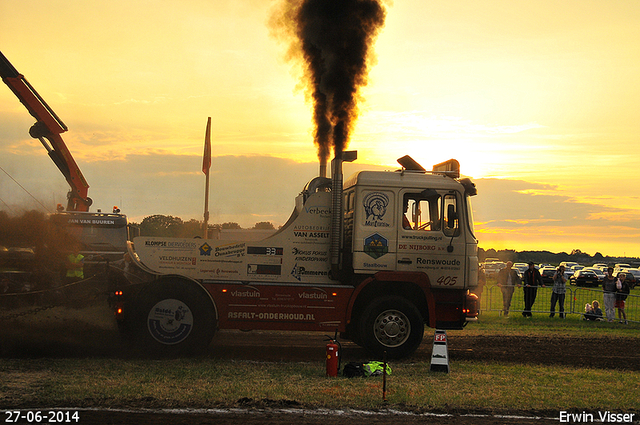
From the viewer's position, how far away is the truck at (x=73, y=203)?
1739 centimetres

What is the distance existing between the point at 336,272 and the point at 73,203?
46.6 feet

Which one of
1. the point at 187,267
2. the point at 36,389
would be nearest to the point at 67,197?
the point at 187,267

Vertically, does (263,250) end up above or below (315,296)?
above

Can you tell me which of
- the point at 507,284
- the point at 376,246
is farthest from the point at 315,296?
the point at 507,284

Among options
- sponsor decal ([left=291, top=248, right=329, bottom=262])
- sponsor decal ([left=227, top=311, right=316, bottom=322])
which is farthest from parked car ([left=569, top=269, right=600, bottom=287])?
sponsor decal ([left=227, top=311, right=316, bottom=322])

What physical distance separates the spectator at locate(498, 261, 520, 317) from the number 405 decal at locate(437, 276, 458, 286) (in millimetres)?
10059

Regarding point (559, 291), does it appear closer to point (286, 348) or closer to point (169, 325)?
point (286, 348)

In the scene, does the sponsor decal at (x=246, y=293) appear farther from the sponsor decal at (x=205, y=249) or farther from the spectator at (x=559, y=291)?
the spectator at (x=559, y=291)

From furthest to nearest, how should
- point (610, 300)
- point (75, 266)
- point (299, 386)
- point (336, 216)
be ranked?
point (610, 300), point (75, 266), point (336, 216), point (299, 386)

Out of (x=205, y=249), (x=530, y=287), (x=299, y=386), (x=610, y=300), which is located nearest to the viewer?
(x=299, y=386)

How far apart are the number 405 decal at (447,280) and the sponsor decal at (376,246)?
1.18 m

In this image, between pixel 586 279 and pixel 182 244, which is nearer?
pixel 182 244

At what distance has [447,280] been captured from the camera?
10984mm

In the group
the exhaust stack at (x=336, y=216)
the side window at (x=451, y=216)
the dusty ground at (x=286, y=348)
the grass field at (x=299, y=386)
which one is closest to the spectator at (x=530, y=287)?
the dusty ground at (x=286, y=348)
